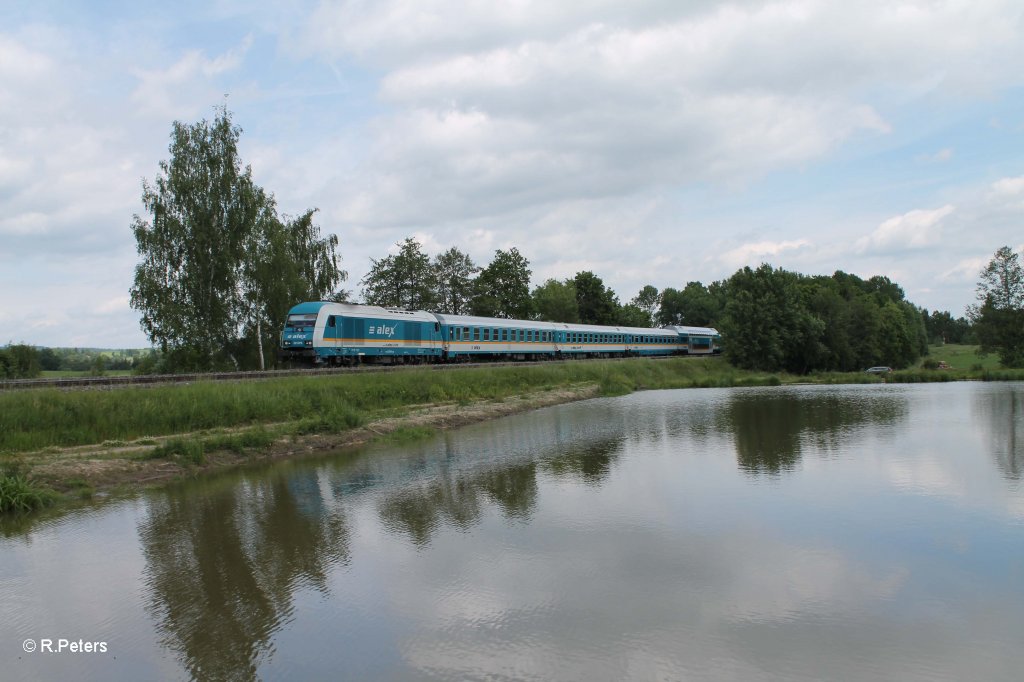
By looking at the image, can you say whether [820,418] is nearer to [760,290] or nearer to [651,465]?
[651,465]

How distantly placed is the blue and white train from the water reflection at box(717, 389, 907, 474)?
1608 centimetres

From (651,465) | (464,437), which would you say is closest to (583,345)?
(464,437)

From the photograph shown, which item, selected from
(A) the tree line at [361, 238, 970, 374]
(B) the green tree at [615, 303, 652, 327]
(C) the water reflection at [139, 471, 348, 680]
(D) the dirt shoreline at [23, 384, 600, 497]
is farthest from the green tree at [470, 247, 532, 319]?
(C) the water reflection at [139, 471, 348, 680]

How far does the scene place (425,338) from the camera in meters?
38.9

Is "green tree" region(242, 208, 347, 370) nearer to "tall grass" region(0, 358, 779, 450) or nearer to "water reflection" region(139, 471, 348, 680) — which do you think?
"tall grass" region(0, 358, 779, 450)

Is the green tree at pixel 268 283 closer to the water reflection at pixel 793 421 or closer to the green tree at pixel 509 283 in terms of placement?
the water reflection at pixel 793 421

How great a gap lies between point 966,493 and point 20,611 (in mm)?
16148

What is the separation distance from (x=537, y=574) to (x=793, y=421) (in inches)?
791

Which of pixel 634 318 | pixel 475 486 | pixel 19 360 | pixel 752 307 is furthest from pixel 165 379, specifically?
pixel 634 318

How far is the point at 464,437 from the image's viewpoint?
2269cm

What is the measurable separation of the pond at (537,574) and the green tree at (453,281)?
5165 cm

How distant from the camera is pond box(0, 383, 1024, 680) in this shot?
6.90 metres

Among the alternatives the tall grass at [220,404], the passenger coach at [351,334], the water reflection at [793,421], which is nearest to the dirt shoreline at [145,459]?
the tall grass at [220,404]

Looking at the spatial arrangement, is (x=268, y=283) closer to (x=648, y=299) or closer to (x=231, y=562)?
(x=231, y=562)
